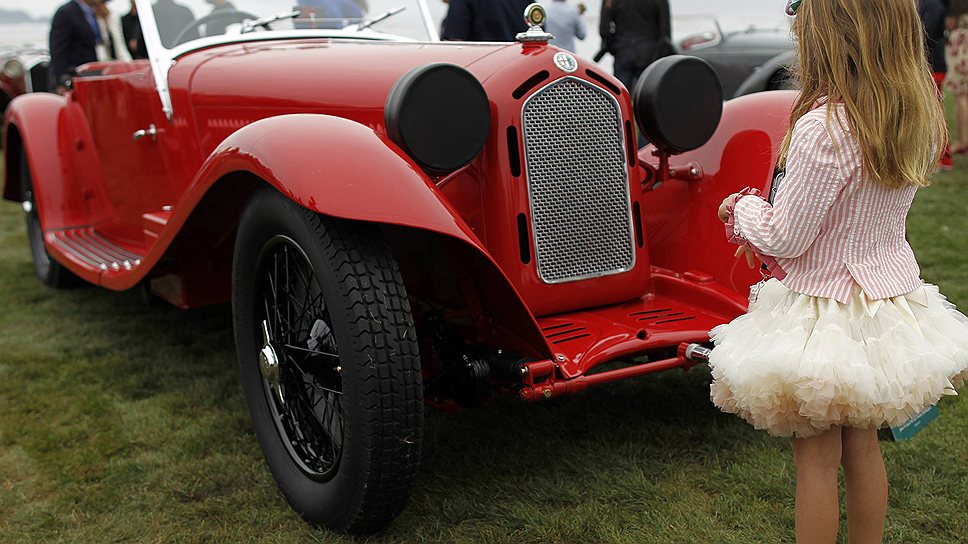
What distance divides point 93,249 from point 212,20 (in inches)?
51.1

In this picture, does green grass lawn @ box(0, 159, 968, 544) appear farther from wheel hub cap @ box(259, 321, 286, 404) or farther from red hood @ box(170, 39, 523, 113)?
red hood @ box(170, 39, 523, 113)

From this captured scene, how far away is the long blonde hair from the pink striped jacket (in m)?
0.04

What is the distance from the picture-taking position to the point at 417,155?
254 centimetres

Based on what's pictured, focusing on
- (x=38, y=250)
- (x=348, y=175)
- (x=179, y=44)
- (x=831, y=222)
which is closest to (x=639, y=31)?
(x=179, y=44)

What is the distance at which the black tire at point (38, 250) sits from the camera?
207 inches

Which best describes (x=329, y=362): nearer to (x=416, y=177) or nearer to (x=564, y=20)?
(x=416, y=177)

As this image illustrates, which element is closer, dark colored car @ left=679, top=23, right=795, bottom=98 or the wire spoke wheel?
the wire spoke wheel

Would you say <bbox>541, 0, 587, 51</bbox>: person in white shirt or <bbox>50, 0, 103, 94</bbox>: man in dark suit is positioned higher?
<bbox>50, 0, 103, 94</bbox>: man in dark suit

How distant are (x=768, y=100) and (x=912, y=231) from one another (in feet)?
10.2

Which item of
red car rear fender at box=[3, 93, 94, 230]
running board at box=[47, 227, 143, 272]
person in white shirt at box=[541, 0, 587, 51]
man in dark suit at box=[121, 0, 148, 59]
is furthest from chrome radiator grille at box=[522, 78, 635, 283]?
person in white shirt at box=[541, 0, 587, 51]

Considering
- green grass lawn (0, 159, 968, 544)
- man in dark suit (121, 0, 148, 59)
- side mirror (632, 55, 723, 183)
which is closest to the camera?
green grass lawn (0, 159, 968, 544)

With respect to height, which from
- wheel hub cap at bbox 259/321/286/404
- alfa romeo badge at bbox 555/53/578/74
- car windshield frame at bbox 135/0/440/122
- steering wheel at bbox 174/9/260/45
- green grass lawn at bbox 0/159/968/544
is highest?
steering wheel at bbox 174/9/260/45

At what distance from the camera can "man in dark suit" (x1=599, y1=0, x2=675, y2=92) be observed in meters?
7.91

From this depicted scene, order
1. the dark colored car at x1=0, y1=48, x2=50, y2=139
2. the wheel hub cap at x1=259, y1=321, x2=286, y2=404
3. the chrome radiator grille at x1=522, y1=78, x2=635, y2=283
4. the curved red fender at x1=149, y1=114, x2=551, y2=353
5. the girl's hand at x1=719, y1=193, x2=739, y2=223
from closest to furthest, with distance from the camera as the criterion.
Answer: the girl's hand at x1=719, y1=193, x2=739, y2=223
the curved red fender at x1=149, y1=114, x2=551, y2=353
the wheel hub cap at x1=259, y1=321, x2=286, y2=404
the chrome radiator grille at x1=522, y1=78, x2=635, y2=283
the dark colored car at x1=0, y1=48, x2=50, y2=139
